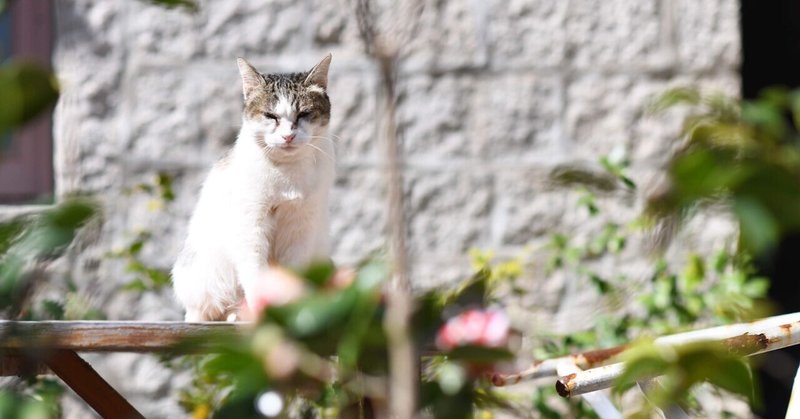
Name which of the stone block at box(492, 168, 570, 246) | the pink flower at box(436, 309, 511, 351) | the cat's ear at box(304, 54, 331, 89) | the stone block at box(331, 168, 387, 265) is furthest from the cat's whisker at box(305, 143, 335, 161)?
the pink flower at box(436, 309, 511, 351)

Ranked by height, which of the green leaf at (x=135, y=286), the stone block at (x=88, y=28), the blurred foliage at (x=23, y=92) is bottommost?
the green leaf at (x=135, y=286)

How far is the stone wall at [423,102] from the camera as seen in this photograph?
2906 millimetres

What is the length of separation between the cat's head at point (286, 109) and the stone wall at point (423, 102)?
26.4 inches

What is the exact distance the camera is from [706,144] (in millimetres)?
506

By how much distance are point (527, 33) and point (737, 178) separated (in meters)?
2.59

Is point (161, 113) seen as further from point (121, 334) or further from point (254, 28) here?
point (121, 334)

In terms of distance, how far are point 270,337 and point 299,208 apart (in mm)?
1640

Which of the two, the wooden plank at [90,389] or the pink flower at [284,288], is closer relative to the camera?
the pink flower at [284,288]

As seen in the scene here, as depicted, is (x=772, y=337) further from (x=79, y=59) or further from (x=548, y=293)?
(x=79, y=59)

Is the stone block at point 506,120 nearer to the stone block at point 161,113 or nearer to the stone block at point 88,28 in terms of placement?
the stone block at point 161,113

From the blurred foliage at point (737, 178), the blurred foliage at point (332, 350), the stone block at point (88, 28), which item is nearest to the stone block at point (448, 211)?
the stone block at point (88, 28)

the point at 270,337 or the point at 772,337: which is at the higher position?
the point at 270,337

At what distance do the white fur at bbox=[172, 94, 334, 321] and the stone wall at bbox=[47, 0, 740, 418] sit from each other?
28.2 inches

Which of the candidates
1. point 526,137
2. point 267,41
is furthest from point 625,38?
point 267,41
